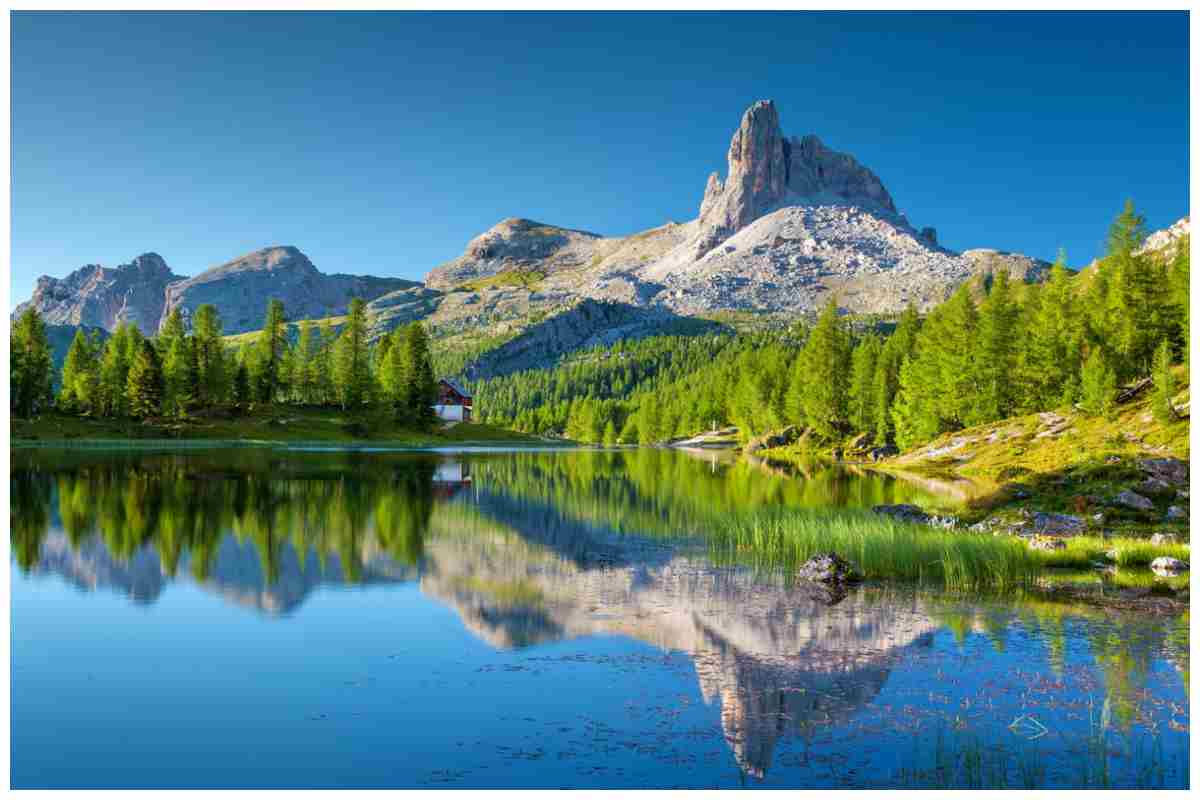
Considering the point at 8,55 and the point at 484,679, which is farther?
the point at 8,55

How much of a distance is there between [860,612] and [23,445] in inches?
3967

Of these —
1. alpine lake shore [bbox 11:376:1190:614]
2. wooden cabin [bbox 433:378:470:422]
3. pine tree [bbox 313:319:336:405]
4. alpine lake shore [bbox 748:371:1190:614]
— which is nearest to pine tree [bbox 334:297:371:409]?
pine tree [bbox 313:319:336:405]

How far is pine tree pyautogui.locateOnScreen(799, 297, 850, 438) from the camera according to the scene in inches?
4665

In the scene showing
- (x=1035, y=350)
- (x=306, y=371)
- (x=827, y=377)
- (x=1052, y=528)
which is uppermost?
(x=306, y=371)

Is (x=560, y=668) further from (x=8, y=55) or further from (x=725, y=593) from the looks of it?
(x=8, y=55)

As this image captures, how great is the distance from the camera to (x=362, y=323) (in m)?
139

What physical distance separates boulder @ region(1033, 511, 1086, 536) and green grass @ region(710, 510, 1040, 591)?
17.6 feet

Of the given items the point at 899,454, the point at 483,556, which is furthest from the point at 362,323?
the point at 483,556

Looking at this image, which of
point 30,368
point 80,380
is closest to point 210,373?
point 80,380

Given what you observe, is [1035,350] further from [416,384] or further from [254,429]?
[254,429]

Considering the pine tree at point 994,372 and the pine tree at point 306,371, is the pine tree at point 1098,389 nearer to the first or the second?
the pine tree at point 994,372

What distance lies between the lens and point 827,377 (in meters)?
118

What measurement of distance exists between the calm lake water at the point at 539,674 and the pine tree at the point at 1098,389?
2057 inches

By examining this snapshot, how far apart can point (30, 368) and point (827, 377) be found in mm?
103234
